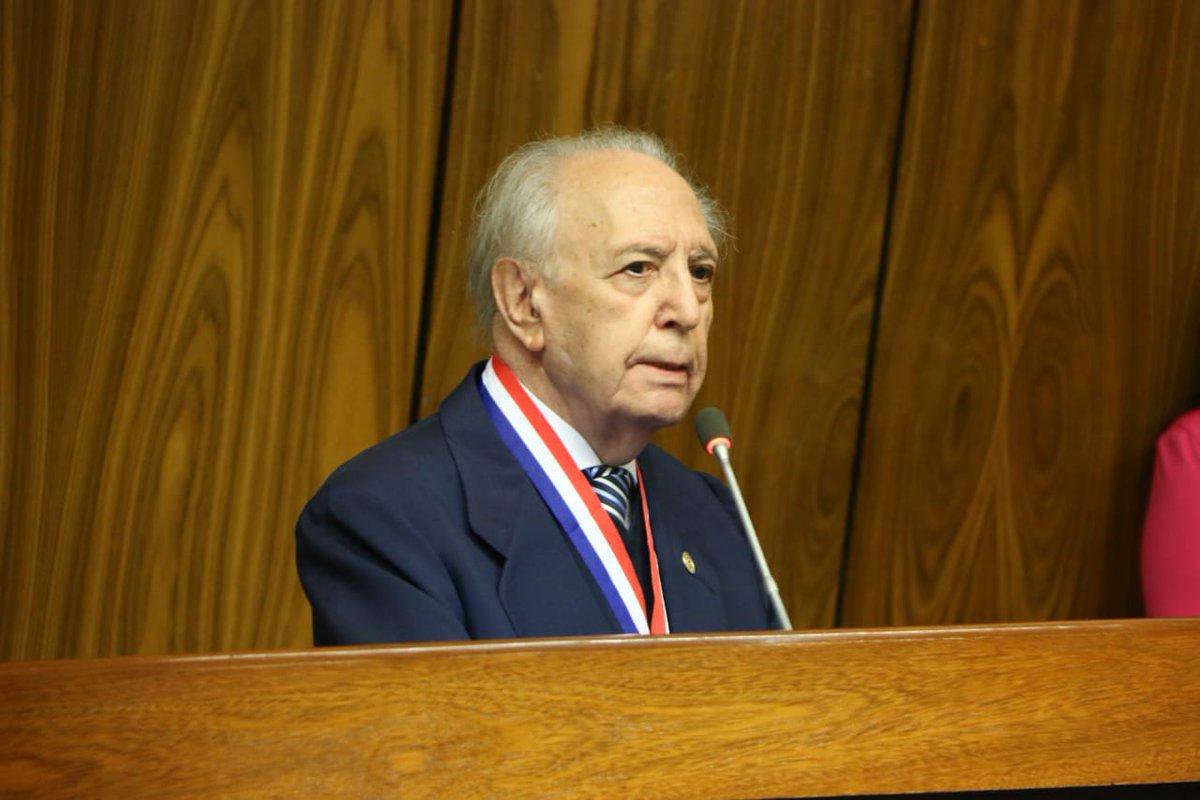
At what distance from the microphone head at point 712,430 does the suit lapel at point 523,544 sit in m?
0.21

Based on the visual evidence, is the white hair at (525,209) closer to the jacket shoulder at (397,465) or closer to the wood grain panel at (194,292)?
the jacket shoulder at (397,465)

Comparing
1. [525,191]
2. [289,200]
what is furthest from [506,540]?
[289,200]

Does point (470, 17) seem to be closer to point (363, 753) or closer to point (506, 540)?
point (506, 540)

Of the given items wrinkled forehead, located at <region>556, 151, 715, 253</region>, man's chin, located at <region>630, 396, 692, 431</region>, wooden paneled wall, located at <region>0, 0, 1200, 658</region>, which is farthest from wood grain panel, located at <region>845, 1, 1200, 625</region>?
man's chin, located at <region>630, 396, 692, 431</region>

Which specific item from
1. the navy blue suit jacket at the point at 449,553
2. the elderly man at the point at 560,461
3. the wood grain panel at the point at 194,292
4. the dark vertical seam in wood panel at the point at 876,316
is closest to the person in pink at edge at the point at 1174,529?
the dark vertical seam in wood panel at the point at 876,316

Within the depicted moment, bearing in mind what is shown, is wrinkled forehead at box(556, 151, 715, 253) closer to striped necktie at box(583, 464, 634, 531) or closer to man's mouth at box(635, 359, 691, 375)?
man's mouth at box(635, 359, 691, 375)

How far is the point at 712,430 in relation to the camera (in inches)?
76.0

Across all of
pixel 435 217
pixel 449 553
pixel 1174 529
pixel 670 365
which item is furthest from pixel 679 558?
pixel 1174 529

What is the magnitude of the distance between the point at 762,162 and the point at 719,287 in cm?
26

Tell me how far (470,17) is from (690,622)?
51.8 inches

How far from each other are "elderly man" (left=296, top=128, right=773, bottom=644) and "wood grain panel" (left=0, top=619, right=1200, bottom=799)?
555 millimetres

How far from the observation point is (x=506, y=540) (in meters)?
1.84

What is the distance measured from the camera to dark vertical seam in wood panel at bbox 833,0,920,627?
10.1 feet

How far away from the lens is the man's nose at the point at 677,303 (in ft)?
6.59
